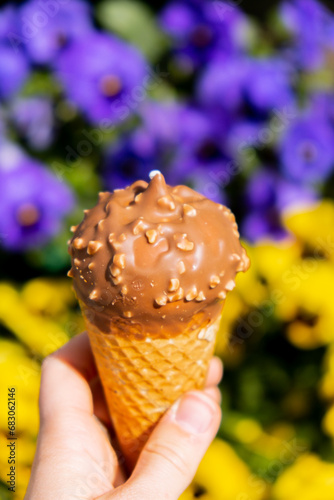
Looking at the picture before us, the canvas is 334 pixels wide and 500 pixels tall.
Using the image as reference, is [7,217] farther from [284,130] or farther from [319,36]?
[319,36]

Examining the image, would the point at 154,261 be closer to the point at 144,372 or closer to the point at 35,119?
the point at 144,372

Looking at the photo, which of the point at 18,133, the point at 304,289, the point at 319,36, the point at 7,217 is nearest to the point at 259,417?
the point at 304,289

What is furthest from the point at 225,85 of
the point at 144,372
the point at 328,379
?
the point at 144,372

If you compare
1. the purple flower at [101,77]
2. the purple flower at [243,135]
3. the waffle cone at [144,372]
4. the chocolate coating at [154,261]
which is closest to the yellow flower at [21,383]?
the waffle cone at [144,372]

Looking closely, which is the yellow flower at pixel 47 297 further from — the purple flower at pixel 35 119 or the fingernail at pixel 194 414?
the fingernail at pixel 194 414

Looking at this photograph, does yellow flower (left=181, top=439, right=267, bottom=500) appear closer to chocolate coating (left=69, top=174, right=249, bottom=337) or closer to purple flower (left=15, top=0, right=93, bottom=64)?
chocolate coating (left=69, top=174, right=249, bottom=337)

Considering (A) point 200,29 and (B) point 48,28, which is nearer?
(B) point 48,28

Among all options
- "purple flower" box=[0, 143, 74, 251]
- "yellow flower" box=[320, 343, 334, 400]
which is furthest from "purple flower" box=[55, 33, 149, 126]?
"yellow flower" box=[320, 343, 334, 400]
